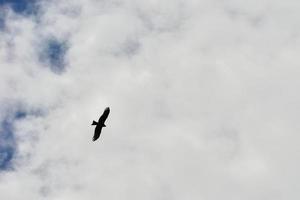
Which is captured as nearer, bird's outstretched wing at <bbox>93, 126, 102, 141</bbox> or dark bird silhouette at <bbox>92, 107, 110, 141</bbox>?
dark bird silhouette at <bbox>92, 107, 110, 141</bbox>

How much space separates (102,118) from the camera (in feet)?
114

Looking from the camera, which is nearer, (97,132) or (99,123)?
(99,123)

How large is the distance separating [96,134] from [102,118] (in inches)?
94.6

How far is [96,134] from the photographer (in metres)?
34.8

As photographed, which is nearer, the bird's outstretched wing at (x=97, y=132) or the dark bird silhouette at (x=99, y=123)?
the dark bird silhouette at (x=99, y=123)

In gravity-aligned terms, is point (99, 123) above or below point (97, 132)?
above
